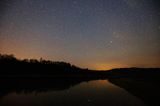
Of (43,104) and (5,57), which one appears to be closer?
(43,104)

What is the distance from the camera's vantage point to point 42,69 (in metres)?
154

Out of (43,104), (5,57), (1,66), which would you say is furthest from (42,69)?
(43,104)

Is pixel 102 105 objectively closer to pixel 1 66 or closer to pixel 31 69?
pixel 1 66

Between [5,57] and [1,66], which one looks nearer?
[1,66]

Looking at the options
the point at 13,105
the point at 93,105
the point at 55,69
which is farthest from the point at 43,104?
the point at 55,69

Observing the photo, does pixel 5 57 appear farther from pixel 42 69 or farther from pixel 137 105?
pixel 137 105

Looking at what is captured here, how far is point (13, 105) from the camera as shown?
73.7ft

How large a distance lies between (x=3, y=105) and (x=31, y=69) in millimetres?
125640

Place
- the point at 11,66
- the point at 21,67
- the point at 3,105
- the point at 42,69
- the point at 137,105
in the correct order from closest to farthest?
the point at 3,105 < the point at 137,105 < the point at 11,66 < the point at 21,67 < the point at 42,69

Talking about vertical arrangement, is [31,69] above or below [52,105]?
above

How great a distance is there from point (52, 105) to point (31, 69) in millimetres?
125771

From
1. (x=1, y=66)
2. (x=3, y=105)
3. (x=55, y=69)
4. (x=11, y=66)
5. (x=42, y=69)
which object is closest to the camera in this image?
(x=3, y=105)

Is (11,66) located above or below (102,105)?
above

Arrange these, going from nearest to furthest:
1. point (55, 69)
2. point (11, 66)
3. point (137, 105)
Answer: point (137, 105) → point (11, 66) → point (55, 69)
